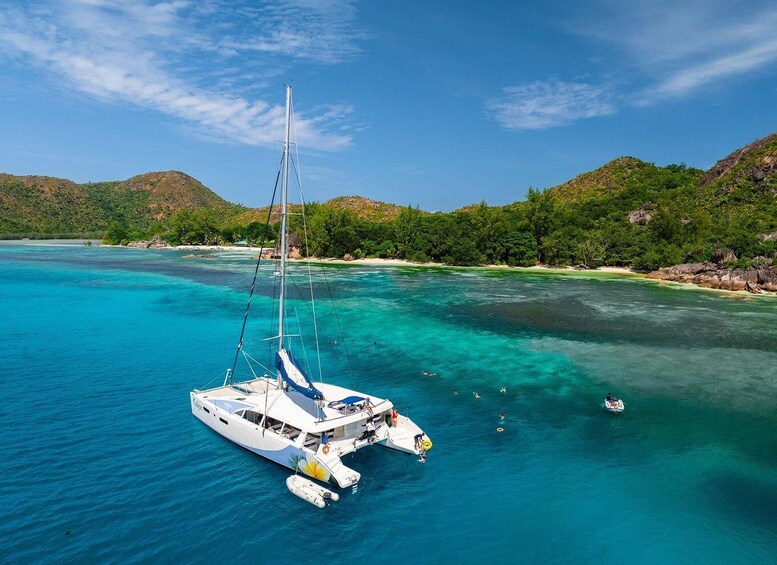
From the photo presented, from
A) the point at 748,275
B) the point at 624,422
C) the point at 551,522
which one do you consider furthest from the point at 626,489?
the point at 748,275

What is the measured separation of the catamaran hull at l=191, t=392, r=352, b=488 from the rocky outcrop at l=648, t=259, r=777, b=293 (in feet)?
259

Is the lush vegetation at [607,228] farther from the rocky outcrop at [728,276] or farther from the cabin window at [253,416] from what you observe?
the cabin window at [253,416]

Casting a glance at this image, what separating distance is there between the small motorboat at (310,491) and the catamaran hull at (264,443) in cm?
39

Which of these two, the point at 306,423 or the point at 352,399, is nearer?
the point at 306,423

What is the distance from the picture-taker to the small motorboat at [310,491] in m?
16.8

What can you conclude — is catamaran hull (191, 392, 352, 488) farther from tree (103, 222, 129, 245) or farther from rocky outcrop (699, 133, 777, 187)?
tree (103, 222, 129, 245)

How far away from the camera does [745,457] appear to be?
20688mm

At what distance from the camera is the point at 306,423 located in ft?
63.6

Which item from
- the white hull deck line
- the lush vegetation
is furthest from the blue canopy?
the lush vegetation

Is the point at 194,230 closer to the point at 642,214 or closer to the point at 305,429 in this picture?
the point at 642,214

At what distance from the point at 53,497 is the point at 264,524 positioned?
26.4ft

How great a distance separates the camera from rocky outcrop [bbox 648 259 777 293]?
7125 centimetres

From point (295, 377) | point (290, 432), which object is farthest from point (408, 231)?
point (290, 432)

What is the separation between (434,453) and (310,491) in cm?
619
